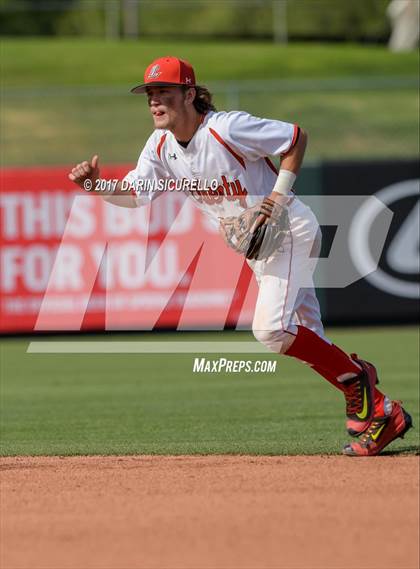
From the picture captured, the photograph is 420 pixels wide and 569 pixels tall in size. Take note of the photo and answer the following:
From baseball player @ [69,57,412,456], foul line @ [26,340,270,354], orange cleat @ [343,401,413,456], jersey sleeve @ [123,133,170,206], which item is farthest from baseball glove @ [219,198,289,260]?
foul line @ [26,340,270,354]

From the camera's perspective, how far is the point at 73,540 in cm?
529

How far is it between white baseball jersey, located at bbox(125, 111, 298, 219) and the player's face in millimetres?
163

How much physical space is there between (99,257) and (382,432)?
10.0 m

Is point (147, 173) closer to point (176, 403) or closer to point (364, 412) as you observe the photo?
point (364, 412)

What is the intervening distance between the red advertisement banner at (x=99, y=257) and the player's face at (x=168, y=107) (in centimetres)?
958

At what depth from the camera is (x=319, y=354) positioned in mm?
7027

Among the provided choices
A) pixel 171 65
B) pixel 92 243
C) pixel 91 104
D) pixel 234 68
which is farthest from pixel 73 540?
pixel 234 68

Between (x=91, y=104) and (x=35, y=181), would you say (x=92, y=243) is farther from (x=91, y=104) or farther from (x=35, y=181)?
(x=91, y=104)

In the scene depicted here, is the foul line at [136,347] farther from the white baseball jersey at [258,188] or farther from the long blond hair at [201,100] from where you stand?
the long blond hair at [201,100]

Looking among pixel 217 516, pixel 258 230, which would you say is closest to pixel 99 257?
pixel 258 230

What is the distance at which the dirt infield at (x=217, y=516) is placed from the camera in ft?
16.5

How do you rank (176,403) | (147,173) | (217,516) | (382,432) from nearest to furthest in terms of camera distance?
(217,516)
(382,432)
(147,173)
(176,403)

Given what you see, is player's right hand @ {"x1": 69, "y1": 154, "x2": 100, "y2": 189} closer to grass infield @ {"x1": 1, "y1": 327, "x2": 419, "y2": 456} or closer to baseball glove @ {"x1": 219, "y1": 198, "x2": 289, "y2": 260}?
baseball glove @ {"x1": 219, "y1": 198, "x2": 289, "y2": 260}

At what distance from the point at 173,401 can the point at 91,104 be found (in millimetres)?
16634
